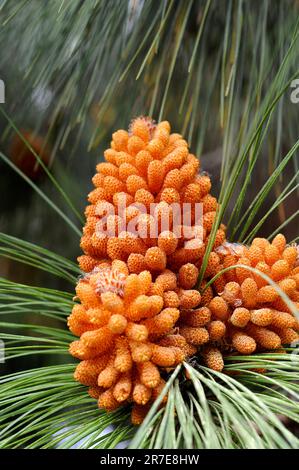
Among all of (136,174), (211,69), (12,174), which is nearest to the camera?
(136,174)

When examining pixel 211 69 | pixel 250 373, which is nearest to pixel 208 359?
pixel 250 373

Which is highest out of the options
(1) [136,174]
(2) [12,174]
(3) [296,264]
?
(2) [12,174]

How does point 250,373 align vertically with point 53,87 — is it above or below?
Answer: below

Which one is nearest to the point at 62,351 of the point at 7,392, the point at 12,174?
the point at 7,392

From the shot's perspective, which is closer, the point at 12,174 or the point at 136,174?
the point at 136,174
